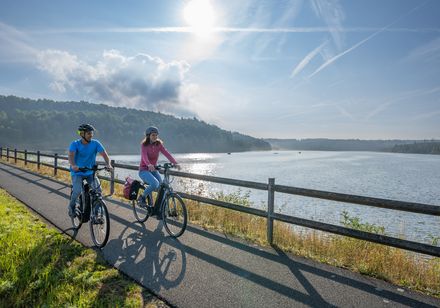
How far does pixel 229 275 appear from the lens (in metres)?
4.81

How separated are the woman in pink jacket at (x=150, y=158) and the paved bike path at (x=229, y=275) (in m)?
1.03

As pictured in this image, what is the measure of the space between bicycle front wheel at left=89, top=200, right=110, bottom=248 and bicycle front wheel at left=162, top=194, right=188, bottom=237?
1376 millimetres

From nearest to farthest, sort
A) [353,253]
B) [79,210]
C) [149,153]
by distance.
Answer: [353,253] < [79,210] < [149,153]

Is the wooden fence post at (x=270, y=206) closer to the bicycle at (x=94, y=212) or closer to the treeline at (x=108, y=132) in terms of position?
the bicycle at (x=94, y=212)

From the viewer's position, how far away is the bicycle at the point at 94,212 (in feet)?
19.2

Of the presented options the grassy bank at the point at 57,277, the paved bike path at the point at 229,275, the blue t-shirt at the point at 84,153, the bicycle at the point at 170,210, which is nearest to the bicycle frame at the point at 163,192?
the bicycle at the point at 170,210

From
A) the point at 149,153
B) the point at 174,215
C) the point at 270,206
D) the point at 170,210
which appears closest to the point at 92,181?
the point at 149,153

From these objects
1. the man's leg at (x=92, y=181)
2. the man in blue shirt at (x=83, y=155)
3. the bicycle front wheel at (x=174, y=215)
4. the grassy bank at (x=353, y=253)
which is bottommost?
the grassy bank at (x=353, y=253)

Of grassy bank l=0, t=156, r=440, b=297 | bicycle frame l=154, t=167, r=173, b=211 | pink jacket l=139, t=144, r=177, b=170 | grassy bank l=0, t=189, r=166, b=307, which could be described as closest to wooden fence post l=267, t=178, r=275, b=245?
grassy bank l=0, t=156, r=440, b=297

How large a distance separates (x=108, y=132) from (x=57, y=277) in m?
163

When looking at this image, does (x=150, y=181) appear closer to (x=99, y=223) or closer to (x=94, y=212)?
(x=94, y=212)

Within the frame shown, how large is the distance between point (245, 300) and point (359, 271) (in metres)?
2.30

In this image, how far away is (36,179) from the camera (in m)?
15.6

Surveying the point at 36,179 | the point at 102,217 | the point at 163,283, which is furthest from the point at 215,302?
the point at 36,179
